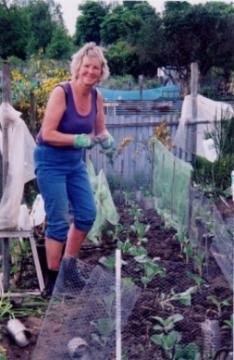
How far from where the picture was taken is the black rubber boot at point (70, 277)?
12.2 feet

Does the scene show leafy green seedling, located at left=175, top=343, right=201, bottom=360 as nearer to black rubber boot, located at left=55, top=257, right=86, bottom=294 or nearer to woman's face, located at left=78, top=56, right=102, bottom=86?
black rubber boot, located at left=55, top=257, right=86, bottom=294

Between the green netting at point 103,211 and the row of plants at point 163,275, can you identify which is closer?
the row of plants at point 163,275

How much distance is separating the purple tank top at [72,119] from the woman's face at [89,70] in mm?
104

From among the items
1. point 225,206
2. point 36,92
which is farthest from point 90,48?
point 36,92

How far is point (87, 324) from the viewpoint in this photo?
10.4 feet

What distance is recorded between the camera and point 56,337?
10.3ft

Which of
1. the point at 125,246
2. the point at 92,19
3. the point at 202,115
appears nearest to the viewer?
the point at 125,246

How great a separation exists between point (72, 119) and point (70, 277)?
925mm

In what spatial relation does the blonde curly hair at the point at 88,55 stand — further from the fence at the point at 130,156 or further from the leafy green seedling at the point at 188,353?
the fence at the point at 130,156

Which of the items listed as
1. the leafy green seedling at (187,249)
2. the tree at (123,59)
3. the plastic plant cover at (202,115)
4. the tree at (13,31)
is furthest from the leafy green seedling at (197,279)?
the tree at (123,59)

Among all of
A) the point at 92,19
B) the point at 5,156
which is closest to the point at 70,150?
the point at 5,156

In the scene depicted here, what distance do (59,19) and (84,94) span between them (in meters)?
30.5

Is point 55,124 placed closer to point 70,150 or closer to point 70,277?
point 70,150

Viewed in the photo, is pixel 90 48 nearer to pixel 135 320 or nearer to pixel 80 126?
pixel 80 126
